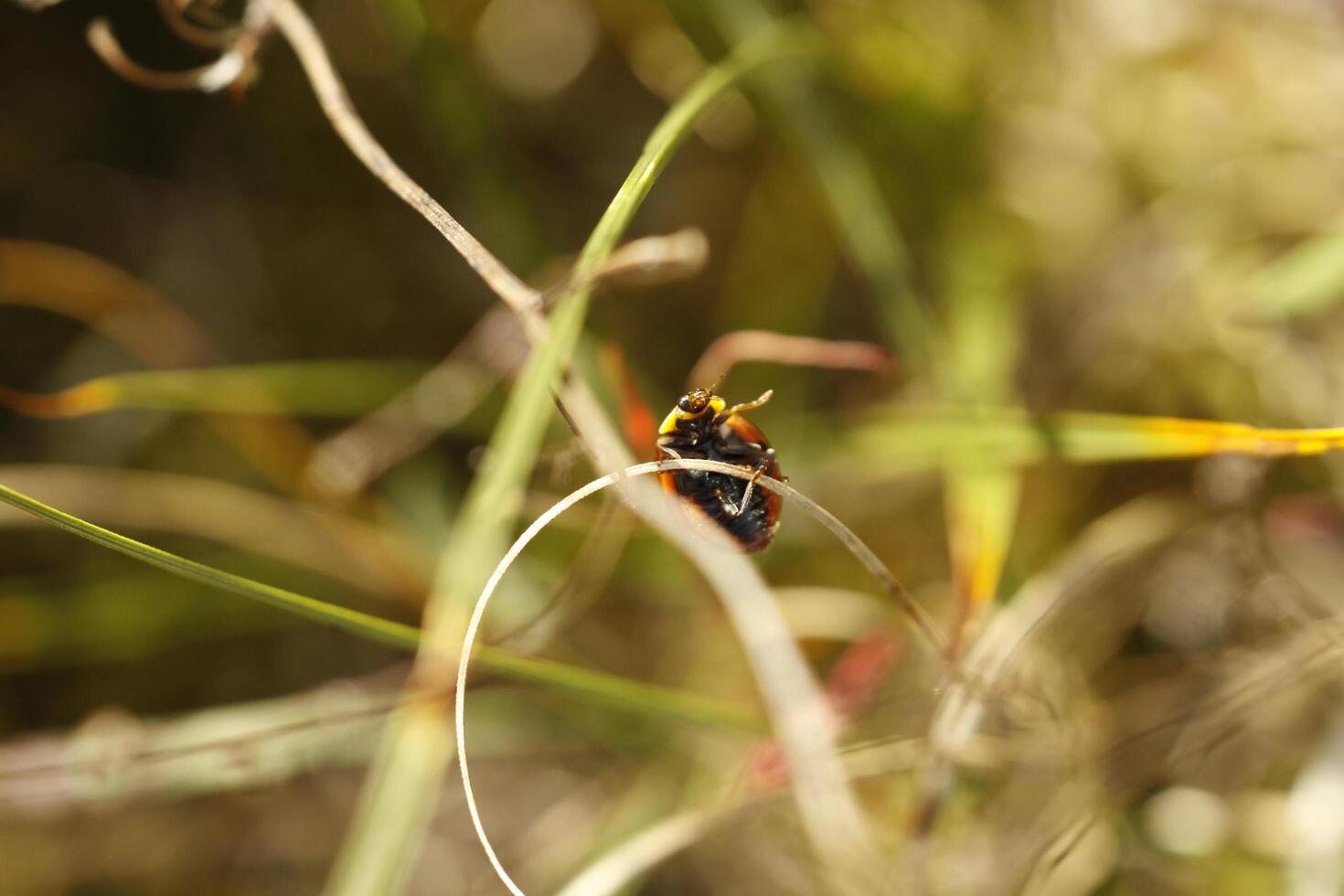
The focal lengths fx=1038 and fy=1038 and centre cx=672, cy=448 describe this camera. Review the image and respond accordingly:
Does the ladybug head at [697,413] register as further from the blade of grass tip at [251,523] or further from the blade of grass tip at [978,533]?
the blade of grass tip at [251,523]

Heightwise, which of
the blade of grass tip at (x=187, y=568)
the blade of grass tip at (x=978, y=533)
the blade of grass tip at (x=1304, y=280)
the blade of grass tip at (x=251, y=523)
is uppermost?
the blade of grass tip at (x=251, y=523)

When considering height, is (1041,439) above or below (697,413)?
above

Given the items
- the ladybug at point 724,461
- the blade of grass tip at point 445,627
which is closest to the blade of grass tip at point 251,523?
the blade of grass tip at point 445,627

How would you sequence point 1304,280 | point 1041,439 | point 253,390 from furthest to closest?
point 253,390 → point 1304,280 → point 1041,439

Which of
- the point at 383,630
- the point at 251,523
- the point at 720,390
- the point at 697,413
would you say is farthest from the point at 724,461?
the point at 251,523

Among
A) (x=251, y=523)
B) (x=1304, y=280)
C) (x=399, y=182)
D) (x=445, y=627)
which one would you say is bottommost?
(x=445, y=627)

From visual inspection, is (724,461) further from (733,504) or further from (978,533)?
(978,533)
